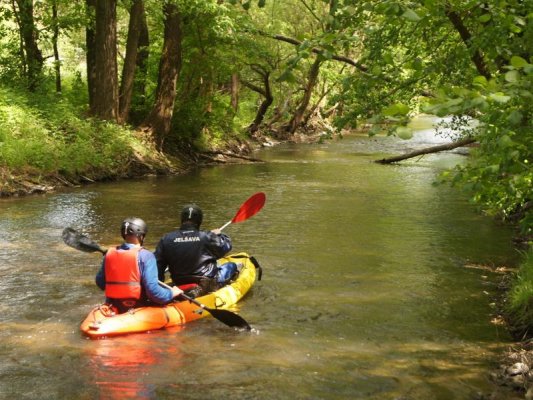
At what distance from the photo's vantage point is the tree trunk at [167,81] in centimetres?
1792

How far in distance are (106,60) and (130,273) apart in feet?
37.0

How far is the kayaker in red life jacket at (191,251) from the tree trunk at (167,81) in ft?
38.4

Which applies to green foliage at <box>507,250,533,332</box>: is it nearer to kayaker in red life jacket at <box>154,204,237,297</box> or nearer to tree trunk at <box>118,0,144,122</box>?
kayaker in red life jacket at <box>154,204,237,297</box>

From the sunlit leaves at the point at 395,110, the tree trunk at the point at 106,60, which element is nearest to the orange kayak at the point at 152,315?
the sunlit leaves at the point at 395,110

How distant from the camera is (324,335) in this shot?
5.82 m

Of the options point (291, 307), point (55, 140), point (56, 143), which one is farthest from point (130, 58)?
point (291, 307)

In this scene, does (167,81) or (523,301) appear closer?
(523,301)

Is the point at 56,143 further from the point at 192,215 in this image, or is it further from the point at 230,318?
the point at 230,318

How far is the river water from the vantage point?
4758 mm

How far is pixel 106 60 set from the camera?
52.0 feet

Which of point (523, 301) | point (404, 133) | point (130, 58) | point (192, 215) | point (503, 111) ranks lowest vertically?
point (523, 301)

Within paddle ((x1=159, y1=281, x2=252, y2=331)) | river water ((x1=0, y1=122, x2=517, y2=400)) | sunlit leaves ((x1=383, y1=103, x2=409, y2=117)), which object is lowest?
river water ((x1=0, y1=122, x2=517, y2=400))

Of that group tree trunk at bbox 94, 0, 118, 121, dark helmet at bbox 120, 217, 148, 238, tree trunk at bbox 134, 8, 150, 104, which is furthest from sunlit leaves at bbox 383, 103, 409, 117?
tree trunk at bbox 134, 8, 150, 104

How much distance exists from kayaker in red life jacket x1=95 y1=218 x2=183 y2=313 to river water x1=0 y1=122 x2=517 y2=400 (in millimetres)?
356
